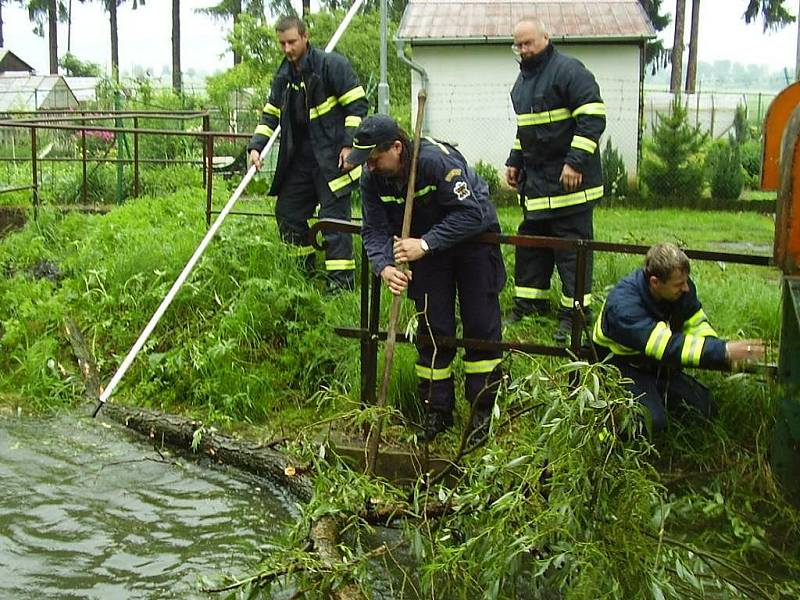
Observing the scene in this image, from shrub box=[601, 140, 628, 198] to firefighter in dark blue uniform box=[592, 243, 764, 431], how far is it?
11.2 metres

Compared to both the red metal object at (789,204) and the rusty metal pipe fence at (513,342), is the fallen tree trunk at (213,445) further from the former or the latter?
the red metal object at (789,204)

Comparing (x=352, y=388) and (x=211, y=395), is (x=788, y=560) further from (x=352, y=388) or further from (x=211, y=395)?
(x=211, y=395)

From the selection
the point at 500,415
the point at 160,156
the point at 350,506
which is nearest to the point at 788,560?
the point at 500,415

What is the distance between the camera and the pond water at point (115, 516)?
15.7 feet

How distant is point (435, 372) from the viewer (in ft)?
18.4

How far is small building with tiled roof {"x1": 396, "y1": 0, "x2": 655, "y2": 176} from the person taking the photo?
1683 cm

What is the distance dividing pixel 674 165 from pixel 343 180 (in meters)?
9.79

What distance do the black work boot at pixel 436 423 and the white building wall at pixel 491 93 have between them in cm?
1143

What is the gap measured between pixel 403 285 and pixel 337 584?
5.57 feet

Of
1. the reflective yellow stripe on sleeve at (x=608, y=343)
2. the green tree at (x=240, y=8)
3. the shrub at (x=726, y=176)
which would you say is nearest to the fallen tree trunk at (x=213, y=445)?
the reflective yellow stripe on sleeve at (x=608, y=343)

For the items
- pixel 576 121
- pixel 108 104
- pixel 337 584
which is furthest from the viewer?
pixel 108 104

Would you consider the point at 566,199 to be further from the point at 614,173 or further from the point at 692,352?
the point at 614,173

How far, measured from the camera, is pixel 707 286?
267 inches

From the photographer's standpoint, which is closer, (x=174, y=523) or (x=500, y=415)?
(x=500, y=415)
